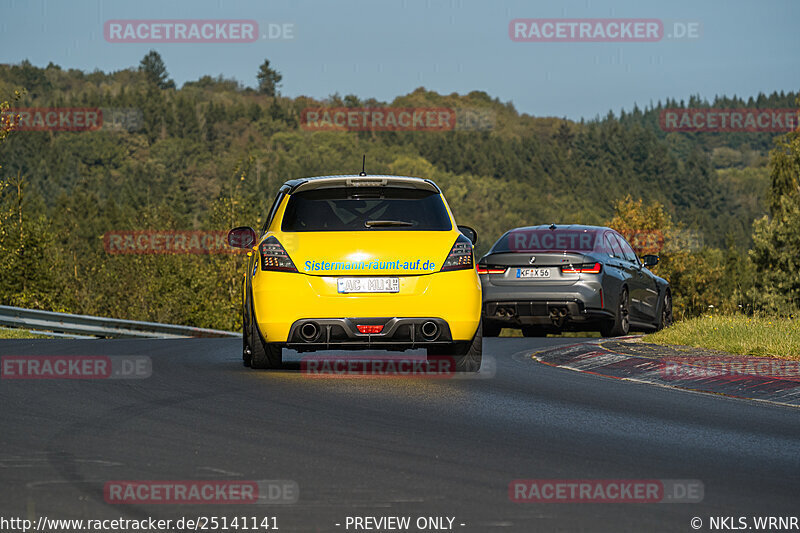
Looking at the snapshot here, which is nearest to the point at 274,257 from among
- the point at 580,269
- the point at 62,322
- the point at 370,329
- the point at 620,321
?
the point at 370,329

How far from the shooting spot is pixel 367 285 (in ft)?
34.9

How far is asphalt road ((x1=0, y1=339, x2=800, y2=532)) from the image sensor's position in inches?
217

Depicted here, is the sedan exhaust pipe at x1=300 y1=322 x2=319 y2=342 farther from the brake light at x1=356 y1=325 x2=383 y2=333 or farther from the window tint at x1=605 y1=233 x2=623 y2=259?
the window tint at x1=605 y1=233 x2=623 y2=259

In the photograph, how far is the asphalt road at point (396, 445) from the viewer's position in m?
5.52

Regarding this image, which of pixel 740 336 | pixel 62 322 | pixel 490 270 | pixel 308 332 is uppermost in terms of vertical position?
pixel 490 270

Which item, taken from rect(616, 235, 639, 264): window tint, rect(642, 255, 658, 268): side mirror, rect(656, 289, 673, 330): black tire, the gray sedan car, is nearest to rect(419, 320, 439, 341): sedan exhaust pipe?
the gray sedan car

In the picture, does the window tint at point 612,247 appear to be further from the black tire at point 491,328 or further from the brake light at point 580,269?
the black tire at point 491,328

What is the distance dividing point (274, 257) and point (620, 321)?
8.13 metres

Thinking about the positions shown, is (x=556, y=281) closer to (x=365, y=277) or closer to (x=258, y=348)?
(x=258, y=348)

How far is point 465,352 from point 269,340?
2.01 meters

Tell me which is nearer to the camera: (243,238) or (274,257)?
(274,257)

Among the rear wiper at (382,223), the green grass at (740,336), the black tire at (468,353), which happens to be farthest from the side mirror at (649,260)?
the rear wiper at (382,223)

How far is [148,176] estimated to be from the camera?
188 m

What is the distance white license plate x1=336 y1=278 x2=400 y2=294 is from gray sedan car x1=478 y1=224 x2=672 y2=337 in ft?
20.3
